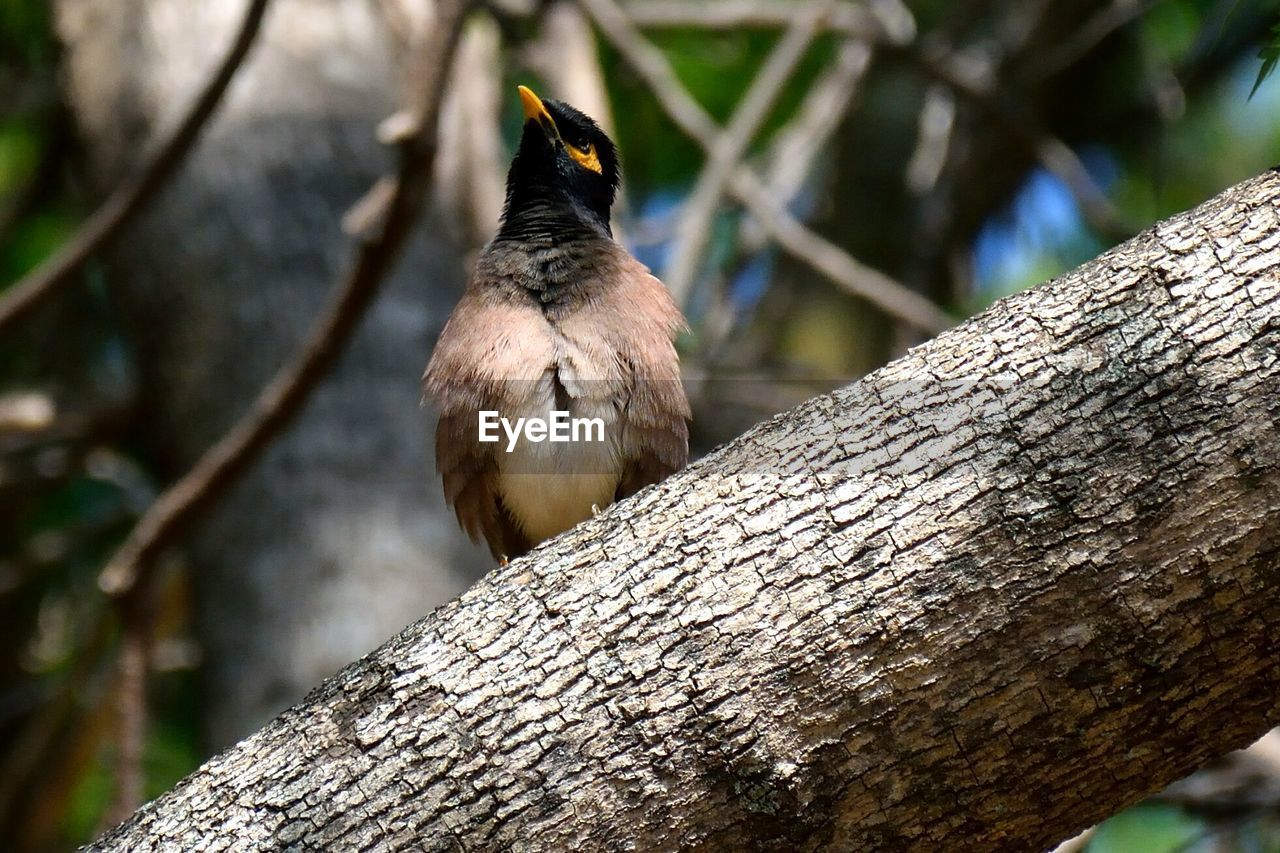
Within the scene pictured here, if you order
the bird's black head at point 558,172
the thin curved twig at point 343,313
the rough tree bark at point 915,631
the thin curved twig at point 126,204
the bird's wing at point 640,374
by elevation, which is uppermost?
the thin curved twig at point 126,204

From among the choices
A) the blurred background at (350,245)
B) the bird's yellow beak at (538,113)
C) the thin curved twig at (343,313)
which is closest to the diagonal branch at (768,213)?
the blurred background at (350,245)

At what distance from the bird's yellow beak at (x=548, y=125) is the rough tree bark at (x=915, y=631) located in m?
2.92

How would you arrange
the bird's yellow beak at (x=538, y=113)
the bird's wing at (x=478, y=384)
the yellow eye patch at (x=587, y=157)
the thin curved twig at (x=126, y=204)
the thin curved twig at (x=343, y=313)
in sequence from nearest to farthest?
1. the bird's wing at (x=478, y=384)
2. the thin curved twig at (x=343, y=313)
3. the thin curved twig at (x=126, y=204)
4. the bird's yellow beak at (x=538, y=113)
5. the yellow eye patch at (x=587, y=157)

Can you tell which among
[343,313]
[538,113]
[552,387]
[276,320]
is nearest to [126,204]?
[276,320]

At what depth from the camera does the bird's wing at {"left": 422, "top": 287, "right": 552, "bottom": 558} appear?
434 centimetres

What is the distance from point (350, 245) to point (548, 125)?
1.31 m

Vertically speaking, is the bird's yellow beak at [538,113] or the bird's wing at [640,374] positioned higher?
the bird's yellow beak at [538,113]

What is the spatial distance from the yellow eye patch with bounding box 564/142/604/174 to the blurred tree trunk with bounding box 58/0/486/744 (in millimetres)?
1130

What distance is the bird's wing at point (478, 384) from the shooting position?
14.3ft

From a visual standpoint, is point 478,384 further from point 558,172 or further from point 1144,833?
point 1144,833

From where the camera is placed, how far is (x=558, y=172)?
5.36m

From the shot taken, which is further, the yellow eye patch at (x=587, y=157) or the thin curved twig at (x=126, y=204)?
the yellow eye patch at (x=587, y=157)

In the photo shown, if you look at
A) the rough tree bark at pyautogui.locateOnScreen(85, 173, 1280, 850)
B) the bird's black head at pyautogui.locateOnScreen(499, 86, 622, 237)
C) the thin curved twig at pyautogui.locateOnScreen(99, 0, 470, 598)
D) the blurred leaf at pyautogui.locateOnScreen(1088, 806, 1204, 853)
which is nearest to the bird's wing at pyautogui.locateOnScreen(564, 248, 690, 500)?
the bird's black head at pyautogui.locateOnScreen(499, 86, 622, 237)

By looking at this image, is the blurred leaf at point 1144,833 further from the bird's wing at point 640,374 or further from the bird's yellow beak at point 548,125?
the bird's yellow beak at point 548,125
